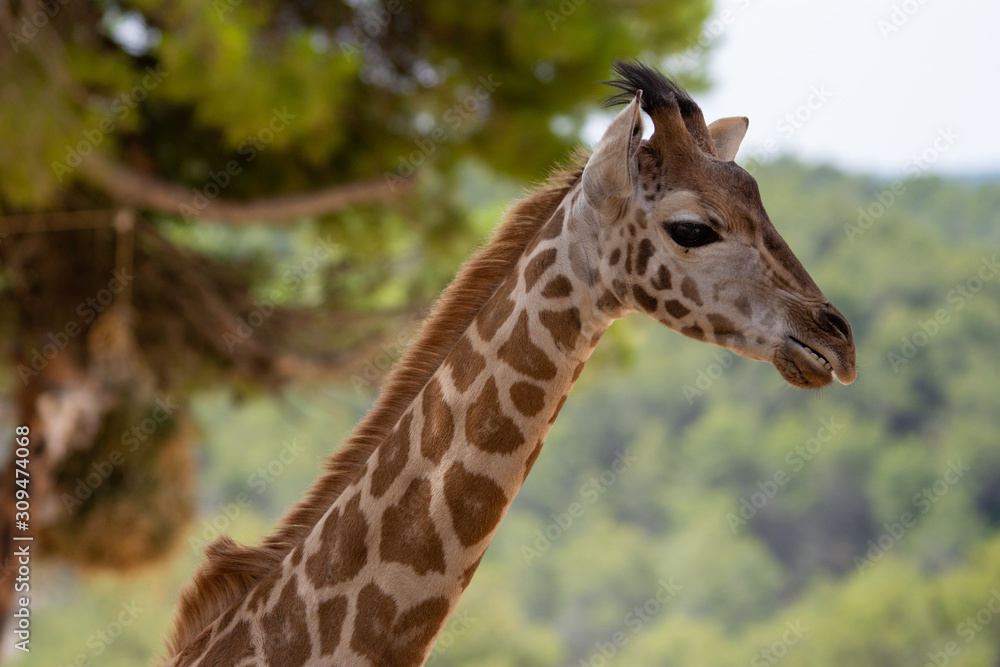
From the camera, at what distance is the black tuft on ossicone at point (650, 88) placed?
1.32m

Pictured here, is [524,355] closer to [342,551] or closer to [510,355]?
[510,355]

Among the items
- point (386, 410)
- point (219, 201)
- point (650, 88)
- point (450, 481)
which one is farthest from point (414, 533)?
point (219, 201)

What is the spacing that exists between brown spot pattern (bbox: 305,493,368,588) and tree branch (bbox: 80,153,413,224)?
3.09m

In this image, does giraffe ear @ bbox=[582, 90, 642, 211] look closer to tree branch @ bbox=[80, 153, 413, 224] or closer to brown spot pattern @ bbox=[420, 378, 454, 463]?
brown spot pattern @ bbox=[420, 378, 454, 463]

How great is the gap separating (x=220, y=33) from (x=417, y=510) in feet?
7.69

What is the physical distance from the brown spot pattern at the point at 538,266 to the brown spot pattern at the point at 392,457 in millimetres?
267

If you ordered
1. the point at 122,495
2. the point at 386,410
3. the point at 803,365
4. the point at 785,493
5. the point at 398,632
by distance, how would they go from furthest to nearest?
the point at 785,493 < the point at 122,495 < the point at 386,410 < the point at 398,632 < the point at 803,365

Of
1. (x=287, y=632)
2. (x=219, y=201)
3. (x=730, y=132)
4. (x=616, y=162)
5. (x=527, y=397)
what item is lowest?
(x=287, y=632)

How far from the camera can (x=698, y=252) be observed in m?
1.23

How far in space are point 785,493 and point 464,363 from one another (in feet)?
65.3

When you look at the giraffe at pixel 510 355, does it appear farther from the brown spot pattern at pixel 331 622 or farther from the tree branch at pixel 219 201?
the tree branch at pixel 219 201

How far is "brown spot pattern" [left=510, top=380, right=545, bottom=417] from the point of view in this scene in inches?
51.8

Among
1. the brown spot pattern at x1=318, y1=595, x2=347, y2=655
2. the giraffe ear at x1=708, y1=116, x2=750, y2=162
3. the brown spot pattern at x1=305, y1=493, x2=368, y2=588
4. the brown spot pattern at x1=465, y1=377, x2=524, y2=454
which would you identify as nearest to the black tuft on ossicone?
the giraffe ear at x1=708, y1=116, x2=750, y2=162

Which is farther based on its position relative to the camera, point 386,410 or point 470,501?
point 386,410
